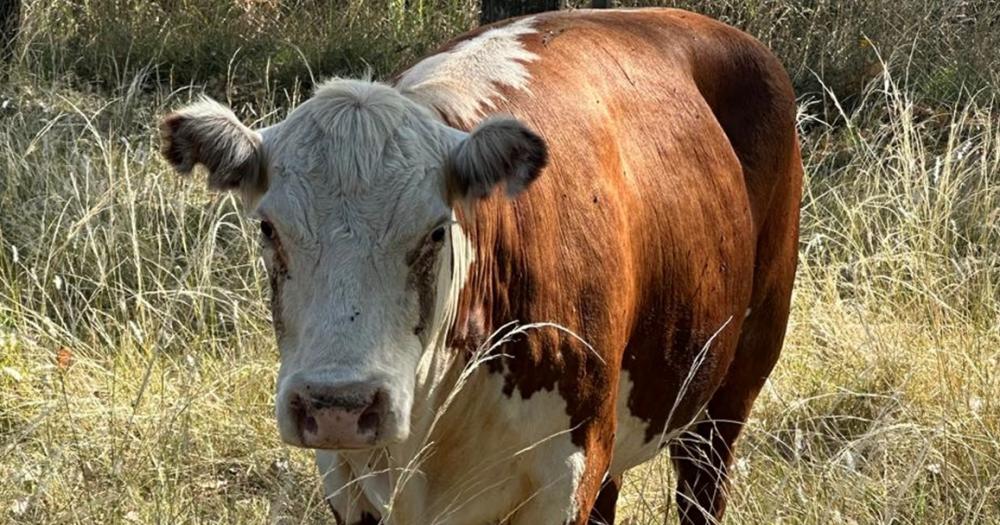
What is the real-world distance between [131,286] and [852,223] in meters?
2.72

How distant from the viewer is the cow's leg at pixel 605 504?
472 cm

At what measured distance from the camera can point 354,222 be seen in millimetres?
3170

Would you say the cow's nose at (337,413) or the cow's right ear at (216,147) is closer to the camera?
the cow's nose at (337,413)

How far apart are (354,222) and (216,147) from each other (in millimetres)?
362

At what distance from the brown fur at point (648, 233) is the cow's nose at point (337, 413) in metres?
0.50

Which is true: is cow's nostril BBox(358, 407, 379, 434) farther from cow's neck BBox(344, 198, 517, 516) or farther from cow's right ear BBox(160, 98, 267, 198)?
cow's right ear BBox(160, 98, 267, 198)

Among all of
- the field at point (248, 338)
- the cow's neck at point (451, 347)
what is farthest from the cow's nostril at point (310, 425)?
the field at point (248, 338)

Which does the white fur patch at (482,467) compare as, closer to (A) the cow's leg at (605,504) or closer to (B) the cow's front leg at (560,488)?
(B) the cow's front leg at (560,488)

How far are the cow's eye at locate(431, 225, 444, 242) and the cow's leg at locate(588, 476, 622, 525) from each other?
5.35 feet

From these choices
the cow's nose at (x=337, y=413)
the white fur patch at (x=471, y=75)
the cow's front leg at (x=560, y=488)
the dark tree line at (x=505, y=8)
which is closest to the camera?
the cow's nose at (x=337, y=413)

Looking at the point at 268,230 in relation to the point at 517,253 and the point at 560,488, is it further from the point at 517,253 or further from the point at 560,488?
the point at 560,488

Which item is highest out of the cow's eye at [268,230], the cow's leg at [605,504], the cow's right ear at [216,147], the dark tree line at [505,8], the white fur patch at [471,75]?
the cow's right ear at [216,147]

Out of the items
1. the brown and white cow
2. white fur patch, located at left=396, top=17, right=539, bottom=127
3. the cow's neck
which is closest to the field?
the cow's neck

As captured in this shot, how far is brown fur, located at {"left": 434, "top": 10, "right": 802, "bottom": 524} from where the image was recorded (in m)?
3.63
